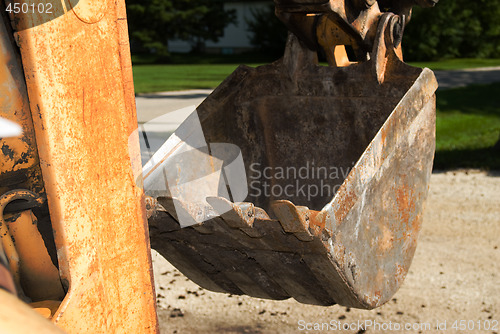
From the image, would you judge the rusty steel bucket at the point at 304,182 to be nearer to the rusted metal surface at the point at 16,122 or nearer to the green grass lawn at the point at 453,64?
the rusted metal surface at the point at 16,122

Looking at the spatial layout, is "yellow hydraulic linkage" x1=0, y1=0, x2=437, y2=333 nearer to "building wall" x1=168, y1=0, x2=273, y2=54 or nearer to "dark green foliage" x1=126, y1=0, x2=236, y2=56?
"dark green foliage" x1=126, y1=0, x2=236, y2=56

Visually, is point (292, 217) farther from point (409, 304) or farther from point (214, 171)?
point (409, 304)

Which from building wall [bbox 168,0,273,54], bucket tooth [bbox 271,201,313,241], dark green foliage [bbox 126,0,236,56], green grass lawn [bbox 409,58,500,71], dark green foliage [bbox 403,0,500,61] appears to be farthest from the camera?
building wall [bbox 168,0,273,54]

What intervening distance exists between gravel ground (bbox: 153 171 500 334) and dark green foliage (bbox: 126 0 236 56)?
29849mm

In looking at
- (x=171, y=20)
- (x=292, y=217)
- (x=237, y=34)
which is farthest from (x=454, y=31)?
(x=292, y=217)

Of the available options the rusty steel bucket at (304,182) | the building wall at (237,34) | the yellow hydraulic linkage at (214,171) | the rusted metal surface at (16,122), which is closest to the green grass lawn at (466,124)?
the rusty steel bucket at (304,182)

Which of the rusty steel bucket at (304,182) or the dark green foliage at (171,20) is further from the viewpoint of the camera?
the dark green foliage at (171,20)

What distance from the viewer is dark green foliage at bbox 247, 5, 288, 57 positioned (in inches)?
1262

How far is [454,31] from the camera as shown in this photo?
27.4 meters

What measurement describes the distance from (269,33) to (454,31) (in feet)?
30.8

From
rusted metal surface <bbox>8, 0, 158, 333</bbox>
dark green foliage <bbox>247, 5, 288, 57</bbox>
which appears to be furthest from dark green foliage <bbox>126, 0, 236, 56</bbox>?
rusted metal surface <bbox>8, 0, 158, 333</bbox>

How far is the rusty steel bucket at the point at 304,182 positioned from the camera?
2260 millimetres

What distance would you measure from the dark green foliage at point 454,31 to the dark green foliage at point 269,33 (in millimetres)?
6709

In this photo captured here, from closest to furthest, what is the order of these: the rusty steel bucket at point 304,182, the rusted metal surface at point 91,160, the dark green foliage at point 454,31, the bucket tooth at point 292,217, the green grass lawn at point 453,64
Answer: the rusted metal surface at point 91,160 < the bucket tooth at point 292,217 < the rusty steel bucket at point 304,182 < the green grass lawn at point 453,64 < the dark green foliage at point 454,31
